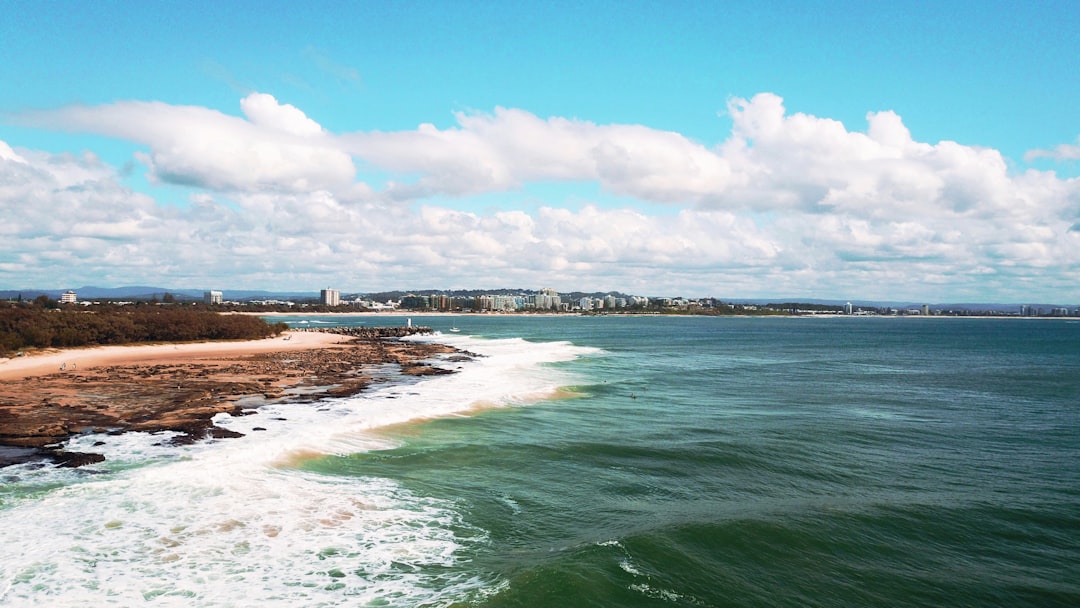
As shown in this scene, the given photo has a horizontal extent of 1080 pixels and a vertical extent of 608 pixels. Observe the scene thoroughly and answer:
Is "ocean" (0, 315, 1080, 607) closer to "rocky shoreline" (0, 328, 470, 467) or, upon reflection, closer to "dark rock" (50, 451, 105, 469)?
"dark rock" (50, 451, 105, 469)

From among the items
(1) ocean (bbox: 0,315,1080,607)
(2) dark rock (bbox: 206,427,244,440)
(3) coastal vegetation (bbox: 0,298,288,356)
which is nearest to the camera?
(1) ocean (bbox: 0,315,1080,607)

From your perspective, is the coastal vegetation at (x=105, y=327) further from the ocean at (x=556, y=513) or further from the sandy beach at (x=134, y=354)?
the ocean at (x=556, y=513)

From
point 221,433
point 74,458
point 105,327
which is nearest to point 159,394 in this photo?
point 221,433

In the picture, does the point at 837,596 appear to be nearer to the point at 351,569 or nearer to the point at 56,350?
the point at 351,569

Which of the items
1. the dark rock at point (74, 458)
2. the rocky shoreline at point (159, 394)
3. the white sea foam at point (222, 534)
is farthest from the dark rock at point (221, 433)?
the dark rock at point (74, 458)

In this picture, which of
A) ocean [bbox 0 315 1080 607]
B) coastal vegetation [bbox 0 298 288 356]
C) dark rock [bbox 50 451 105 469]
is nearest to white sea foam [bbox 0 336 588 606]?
ocean [bbox 0 315 1080 607]
